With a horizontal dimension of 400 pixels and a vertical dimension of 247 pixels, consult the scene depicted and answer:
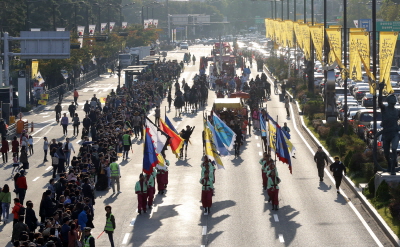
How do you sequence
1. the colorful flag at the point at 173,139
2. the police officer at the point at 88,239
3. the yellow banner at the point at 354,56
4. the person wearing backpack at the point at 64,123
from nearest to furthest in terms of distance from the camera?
the police officer at the point at 88,239 → the colorful flag at the point at 173,139 → the yellow banner at the point at 354,56 → the person wearing backpack at the point at 64,123

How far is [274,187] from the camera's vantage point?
26375 millimetres

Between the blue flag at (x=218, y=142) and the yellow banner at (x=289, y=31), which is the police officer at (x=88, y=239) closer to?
the blue flag at (x=218, y=142)

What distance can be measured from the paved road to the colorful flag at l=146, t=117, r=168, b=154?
6.56 feet

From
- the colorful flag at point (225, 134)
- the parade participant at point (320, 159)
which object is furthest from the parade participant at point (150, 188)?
the parade participant at point (320, 159)

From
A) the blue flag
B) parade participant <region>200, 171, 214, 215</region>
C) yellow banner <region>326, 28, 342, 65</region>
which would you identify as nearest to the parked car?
yellow banner <region>326, 28, 342, 65</region>

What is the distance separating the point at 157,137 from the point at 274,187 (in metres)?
4.12

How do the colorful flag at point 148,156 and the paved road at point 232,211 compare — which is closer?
the paved road at point 232,211

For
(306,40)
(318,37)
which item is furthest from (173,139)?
(306,40)

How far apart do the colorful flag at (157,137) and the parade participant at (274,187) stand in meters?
3.61

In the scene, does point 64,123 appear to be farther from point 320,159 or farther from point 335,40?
point 320,159

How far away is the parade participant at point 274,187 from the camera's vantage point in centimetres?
2639

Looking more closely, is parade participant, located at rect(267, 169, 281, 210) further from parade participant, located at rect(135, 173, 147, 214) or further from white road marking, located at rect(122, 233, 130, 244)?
white road marking, located at rect(122, 233, 130, 244)

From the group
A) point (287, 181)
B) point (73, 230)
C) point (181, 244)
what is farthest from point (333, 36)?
point (73, 230)

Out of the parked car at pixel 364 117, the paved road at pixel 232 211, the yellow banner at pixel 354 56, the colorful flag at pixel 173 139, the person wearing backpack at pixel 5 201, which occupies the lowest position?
the paved road at pixel 232 211
